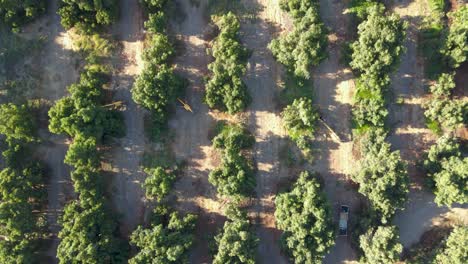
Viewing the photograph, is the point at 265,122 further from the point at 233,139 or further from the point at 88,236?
the point at 88,236

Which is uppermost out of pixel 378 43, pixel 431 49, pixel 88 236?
pixel 431 49

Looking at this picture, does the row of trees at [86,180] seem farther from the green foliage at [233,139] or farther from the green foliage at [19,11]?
the green foliage at [233,139]

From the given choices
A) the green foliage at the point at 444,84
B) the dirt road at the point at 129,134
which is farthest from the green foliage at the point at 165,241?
the green foliage at the point at 444,84

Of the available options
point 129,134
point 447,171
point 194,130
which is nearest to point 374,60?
point 447,171

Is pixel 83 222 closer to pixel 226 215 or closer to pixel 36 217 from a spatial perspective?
pixel 36 217

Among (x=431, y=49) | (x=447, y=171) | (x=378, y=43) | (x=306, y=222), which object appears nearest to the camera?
(x=378, y=43)

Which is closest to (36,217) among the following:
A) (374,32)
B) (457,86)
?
(374,32)

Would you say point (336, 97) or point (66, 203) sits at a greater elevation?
point (336, 97)
